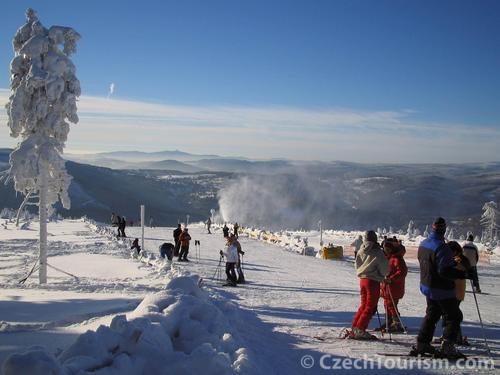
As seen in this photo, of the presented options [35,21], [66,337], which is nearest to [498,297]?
[66,337]

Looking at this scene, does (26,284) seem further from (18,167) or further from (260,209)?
(260,209)

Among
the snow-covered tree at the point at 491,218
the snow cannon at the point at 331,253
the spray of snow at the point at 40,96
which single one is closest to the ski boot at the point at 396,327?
the spray of snow at the point at 40,96

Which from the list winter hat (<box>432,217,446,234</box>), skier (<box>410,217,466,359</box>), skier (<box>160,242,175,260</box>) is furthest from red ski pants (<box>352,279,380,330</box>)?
skier (<box>160,242,175,260</box>)

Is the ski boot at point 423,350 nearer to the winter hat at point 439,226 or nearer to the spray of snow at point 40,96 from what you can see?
the winter hat at point 439,226

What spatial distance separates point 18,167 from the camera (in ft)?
49.9

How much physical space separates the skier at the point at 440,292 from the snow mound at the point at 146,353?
106 inches

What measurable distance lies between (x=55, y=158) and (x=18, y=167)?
1153 mm

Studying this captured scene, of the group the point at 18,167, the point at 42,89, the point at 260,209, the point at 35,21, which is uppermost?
the point at 35,21

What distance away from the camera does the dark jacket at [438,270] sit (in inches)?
256

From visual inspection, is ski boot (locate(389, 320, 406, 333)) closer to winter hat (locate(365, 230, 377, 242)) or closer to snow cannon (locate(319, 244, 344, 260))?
winter hat (locate(365, 230, 377, 242))

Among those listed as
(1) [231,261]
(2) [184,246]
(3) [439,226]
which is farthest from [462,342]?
(2) [184,246]

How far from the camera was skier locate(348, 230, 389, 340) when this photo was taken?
7.77m

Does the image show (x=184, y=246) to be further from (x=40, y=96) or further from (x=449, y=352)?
(x=449, y=352)

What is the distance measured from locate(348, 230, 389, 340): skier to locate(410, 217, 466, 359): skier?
3.52 feet
